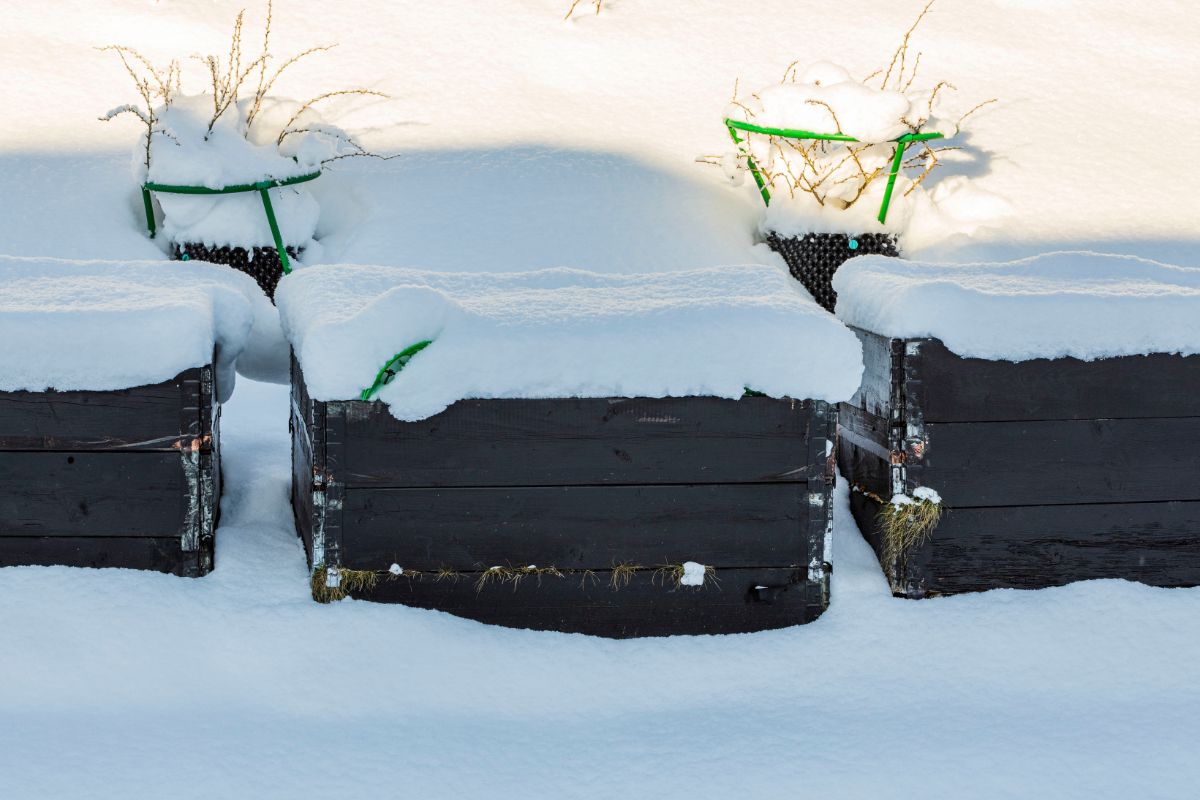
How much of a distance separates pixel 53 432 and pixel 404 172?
379 centimetres

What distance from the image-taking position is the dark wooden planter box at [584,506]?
8.19 feet

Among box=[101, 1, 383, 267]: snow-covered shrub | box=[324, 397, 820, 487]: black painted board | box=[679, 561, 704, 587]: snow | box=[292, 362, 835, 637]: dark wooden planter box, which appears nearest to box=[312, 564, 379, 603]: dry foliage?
box=[292, 362, 835, 637]: dark wooden planter box

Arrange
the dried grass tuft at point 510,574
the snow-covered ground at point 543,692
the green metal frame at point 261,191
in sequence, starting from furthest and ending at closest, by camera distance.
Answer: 1. the green metal frame at point 261,191
2. the dried grass tuft at point 510,574
3. the snow-covered ground at point 543,692

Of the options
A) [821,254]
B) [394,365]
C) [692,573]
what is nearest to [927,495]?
[692,573]

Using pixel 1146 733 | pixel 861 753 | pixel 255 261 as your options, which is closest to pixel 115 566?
pixel 861 753

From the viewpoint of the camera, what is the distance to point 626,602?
2.59 metres

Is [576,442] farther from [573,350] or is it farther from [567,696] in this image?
[567,696]

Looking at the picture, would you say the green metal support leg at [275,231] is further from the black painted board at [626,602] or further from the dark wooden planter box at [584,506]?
the black painted board at [626,602]

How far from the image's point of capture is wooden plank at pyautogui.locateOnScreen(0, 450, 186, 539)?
2557mm

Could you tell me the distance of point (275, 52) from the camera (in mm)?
6969

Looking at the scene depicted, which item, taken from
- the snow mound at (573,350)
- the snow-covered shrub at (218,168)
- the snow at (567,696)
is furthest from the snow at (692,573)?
the snow-covered shrub at (218,168)

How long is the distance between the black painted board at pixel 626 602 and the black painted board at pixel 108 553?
404 mm

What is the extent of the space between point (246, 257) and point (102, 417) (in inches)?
114

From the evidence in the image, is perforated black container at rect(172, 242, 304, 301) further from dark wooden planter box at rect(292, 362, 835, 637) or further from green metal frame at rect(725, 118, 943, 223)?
dark wooden planter box at rect(292, 362, 835, 637)
